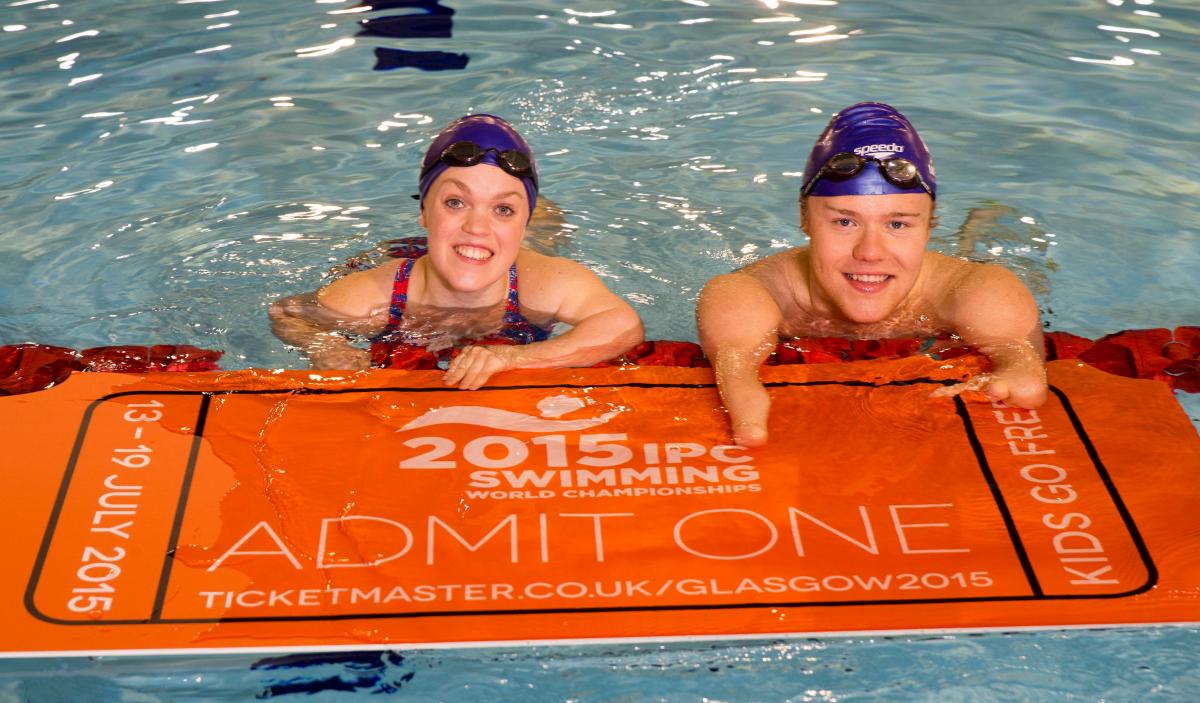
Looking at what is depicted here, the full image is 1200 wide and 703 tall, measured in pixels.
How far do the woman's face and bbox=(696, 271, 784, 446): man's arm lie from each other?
60 centimetres

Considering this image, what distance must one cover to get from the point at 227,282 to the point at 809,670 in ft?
8.61

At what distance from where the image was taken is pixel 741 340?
136 inches

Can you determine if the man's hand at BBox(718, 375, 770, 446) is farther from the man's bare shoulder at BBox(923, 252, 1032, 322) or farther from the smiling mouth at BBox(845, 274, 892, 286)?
the man's bare shoulder at BBox(923, 252, 1032, 322)

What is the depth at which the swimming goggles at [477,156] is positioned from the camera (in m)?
3.62

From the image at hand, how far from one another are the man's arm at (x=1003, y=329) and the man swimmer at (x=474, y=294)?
94cm

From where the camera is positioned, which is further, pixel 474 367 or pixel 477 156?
pixel 477 156

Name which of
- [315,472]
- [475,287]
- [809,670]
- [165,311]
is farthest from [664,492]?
[165,311]

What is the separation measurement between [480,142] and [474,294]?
1.61 feet

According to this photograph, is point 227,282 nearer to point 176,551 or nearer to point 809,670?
point 176,551

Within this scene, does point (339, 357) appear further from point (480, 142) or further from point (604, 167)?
point (604, 167)

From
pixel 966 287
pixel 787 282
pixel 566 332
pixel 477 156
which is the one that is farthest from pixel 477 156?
pixel 966 287

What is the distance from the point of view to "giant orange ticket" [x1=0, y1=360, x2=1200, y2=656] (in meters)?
2.53

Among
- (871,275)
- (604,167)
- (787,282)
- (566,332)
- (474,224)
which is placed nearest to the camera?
(871,275)

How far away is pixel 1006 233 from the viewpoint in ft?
15.3
